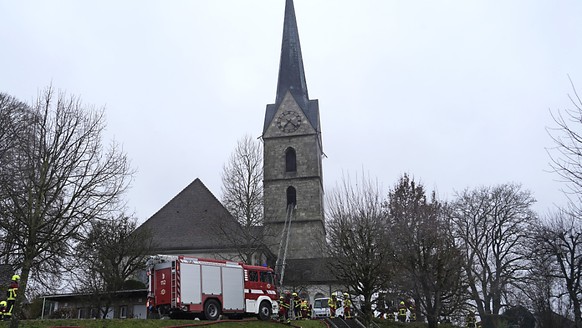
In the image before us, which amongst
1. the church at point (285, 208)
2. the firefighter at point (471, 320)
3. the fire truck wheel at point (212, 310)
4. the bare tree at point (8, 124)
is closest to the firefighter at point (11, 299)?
the bare tree at point (8, 124)

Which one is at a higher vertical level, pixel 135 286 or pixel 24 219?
pixel 24 219

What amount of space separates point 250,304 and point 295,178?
1184 inches

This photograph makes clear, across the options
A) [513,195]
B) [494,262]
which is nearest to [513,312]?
[494,262]

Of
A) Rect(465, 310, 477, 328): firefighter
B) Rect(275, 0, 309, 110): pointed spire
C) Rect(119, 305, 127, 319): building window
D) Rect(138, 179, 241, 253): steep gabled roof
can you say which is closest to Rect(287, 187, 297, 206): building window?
Rect(275, 0, 309, 110): pointed spire

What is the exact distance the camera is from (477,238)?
41156 mm

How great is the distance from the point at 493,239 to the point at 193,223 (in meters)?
23.1

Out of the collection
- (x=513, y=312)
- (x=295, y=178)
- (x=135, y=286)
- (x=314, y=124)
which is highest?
(x=314, y=124)

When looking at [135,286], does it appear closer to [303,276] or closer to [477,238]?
[303,276]

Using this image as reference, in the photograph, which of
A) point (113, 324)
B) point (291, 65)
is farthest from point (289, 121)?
point (113, 324)

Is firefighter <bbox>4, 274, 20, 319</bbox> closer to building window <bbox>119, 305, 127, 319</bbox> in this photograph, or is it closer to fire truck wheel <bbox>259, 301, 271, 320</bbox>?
fire truck wheel <bbox>259, 301, 271, 320</bbox>

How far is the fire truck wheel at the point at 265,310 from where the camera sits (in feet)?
77.9

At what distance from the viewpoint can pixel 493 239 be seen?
41.1m

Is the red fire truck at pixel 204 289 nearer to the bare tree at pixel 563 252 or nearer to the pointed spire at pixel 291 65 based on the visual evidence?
the bare tree at pixel 563 252

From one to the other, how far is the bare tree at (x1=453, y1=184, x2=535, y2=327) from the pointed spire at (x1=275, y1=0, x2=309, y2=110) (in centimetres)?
2120
